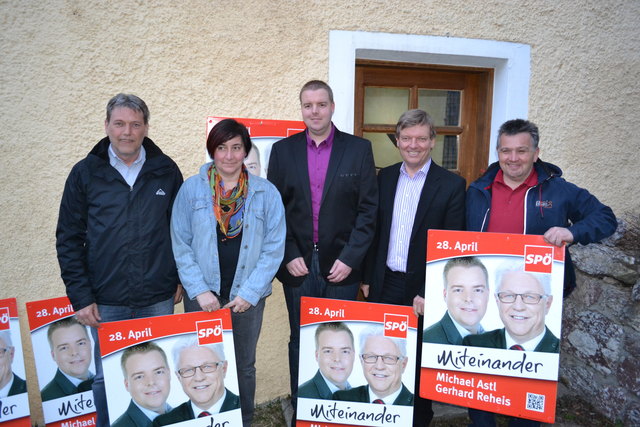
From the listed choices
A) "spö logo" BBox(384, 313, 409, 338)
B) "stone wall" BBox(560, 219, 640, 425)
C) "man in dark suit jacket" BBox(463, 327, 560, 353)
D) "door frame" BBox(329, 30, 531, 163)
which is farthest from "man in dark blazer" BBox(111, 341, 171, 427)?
"stone wall" BBox(560, 219, 640, 425)

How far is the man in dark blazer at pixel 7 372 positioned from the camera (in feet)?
7.64

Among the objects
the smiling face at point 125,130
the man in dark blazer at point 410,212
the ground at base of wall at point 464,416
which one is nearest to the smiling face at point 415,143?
the man in dark blazer at point 410,212

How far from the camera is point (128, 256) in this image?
2125 mm

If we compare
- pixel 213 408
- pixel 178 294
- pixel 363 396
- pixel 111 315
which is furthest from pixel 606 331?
pixel 111 315

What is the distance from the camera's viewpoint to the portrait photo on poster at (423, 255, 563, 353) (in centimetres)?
207

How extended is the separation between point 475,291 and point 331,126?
122 cm

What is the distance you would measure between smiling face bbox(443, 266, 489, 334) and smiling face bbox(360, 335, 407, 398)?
403 millimetres

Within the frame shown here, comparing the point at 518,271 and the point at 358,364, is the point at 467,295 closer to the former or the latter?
the point at 518,271

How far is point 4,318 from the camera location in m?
2.37

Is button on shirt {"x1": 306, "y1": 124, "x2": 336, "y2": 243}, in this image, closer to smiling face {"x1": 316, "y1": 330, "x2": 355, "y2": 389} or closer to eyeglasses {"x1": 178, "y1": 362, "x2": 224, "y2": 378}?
smiling face {"x1": 316, "y1": 330, "x2": 355, "y2": 389}

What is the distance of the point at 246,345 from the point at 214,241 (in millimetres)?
655

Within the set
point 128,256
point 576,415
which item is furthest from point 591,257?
point 128,256

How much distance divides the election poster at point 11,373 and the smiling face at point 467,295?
7.95 feet

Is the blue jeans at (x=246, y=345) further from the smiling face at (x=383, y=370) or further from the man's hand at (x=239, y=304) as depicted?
the smiling face at (x=383, y=370)
